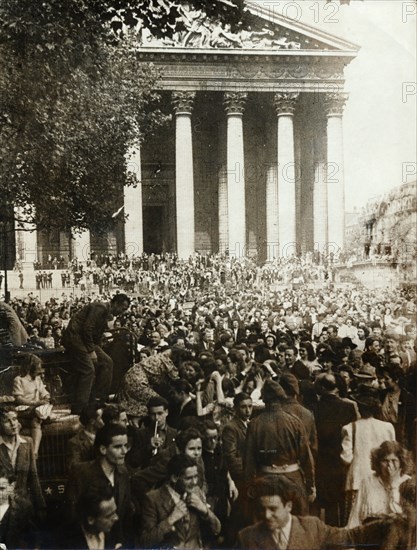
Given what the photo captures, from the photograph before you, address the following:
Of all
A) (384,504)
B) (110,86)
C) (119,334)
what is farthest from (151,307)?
(384,504)

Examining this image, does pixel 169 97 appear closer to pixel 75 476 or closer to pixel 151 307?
pixel 151 307

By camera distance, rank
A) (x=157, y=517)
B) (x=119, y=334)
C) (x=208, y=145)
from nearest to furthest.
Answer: (x=157, y=517) < (x=119, y=334) < (x=208, y=145)

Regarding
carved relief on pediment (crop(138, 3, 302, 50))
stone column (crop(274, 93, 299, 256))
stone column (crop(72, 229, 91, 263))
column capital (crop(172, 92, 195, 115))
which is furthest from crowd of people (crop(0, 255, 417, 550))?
carved relief on pediment (crop(138, 3, 302, 50))

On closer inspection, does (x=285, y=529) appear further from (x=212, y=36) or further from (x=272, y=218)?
(x=212, y=36)

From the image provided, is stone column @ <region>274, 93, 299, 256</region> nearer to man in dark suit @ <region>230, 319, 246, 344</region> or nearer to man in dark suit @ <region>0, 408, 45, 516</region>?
man in dark suit @ <region>230, 319, 246, 344</region>

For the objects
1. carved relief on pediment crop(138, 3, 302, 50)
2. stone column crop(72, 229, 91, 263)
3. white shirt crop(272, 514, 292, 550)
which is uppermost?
carved relief on pediment crop(138, 3, 302, 50)

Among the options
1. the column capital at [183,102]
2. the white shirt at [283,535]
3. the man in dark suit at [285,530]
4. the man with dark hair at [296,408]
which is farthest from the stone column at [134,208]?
the white shirt at [283,535]
